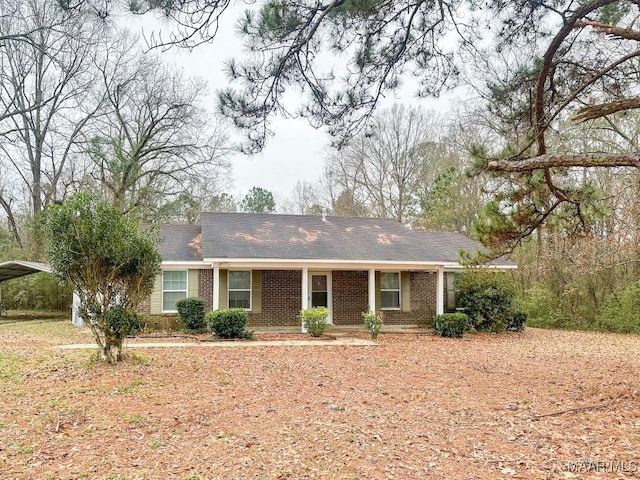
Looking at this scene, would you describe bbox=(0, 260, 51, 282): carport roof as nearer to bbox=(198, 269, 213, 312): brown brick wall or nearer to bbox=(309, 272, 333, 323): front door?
bbox=(198, 269, 213, 312): brown brick wall

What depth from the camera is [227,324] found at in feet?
41.6

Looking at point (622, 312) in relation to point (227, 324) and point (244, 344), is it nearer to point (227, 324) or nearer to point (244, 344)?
point (244, 344)

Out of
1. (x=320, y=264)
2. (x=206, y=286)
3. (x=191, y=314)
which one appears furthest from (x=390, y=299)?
(x=191, y=314)

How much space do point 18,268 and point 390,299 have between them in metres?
14.0

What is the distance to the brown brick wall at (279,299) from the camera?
50.4 feet

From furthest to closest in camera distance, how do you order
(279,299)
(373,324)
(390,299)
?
(390,299) → (279,299) → (373,324)

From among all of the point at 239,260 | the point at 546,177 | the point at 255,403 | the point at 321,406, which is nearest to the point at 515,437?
the point at 321,406

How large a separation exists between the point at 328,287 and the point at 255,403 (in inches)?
388

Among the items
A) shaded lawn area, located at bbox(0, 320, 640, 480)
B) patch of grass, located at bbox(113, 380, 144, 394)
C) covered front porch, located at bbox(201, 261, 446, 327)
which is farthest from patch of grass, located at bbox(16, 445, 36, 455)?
covered front porch, located at bbox(201, 261, 446, 327)

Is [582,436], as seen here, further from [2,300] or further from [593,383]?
[2,300]

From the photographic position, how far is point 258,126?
7.00 m

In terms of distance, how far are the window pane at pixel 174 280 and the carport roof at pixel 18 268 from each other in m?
5.15

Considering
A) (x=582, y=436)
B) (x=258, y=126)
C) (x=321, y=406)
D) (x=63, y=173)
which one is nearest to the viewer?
(x=582, y=436)

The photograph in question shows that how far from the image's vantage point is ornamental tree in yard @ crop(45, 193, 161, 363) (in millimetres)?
8188
